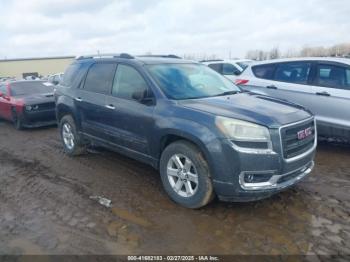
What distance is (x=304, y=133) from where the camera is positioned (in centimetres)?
419

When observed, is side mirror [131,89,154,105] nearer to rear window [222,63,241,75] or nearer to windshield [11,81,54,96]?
windshield [11,81,54,96]

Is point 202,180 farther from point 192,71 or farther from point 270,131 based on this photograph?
point 192,71

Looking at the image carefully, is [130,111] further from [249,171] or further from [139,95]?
[249,171]

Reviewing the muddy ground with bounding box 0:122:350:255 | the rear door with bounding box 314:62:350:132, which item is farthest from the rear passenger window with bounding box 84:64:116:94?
the rear door with bounding box 314:62:350:132

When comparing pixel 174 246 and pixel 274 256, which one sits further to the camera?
pixel 174 246

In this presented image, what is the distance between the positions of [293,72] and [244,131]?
148 inches

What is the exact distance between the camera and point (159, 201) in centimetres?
455

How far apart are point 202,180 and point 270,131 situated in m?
0.96

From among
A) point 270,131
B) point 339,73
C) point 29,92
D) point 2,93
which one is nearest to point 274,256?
point 270,131

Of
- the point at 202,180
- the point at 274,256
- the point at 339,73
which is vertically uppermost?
the point at 339,73

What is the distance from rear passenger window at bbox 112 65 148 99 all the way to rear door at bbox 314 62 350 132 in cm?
351

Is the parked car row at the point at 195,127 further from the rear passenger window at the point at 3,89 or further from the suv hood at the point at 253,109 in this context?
the rear passenger window at the point at 3,89

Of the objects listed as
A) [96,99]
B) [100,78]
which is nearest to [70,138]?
[96,99]

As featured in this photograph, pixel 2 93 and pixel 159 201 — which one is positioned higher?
pixel 2 93
